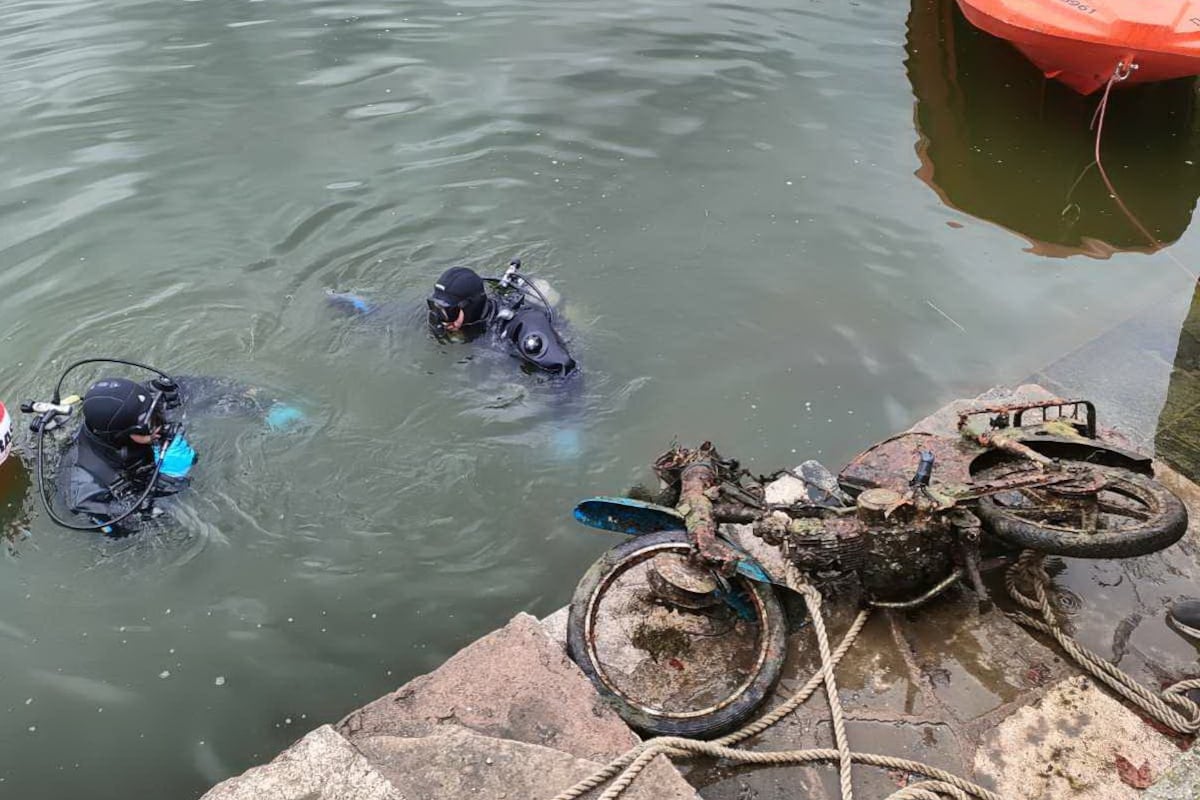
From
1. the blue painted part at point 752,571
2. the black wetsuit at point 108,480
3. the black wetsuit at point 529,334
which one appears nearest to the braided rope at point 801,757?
the blue painted part at point 752,571

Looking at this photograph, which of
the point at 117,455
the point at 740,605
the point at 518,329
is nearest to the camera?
the point at 740,605

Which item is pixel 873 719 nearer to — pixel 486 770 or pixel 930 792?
pixel 930 792

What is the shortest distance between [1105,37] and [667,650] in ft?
25.6

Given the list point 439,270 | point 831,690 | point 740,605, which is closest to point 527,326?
point 439,270

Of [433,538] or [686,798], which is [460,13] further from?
[686,798]

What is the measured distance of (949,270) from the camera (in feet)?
23.7

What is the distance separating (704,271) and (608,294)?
878mm

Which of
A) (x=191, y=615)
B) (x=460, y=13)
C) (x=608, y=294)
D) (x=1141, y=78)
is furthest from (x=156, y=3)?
(x=1141, y=78)

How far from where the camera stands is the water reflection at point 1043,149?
788cm

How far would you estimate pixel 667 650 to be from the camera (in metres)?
3.68

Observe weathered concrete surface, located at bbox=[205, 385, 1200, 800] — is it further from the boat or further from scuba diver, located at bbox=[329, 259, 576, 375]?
the boat

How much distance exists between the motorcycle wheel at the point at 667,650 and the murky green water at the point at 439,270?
1.14 meters

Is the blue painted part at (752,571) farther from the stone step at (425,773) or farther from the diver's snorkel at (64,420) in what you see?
the diver's snorkel at (64,420)

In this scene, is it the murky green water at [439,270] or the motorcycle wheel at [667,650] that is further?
the murky green water at [439,270]
